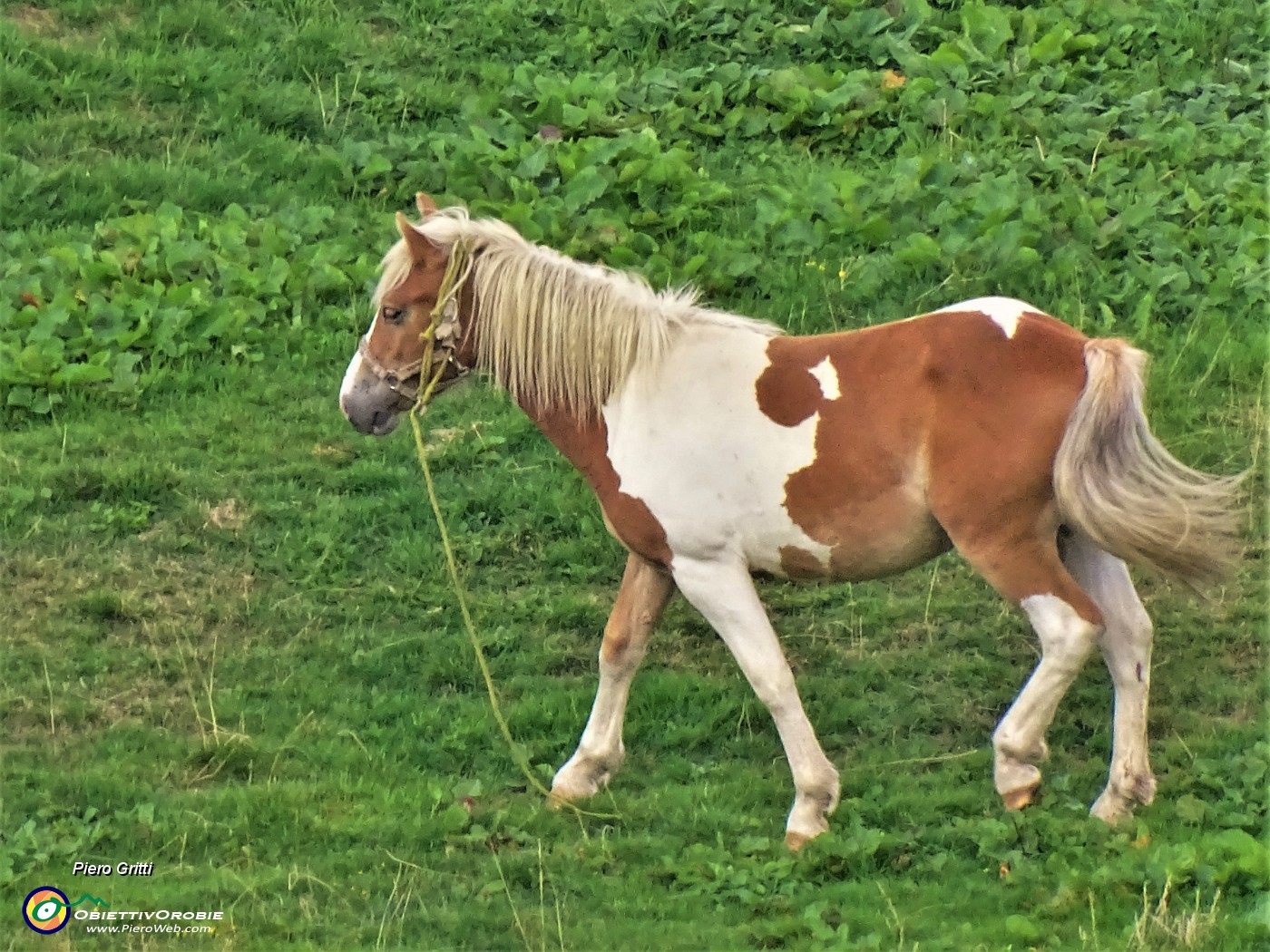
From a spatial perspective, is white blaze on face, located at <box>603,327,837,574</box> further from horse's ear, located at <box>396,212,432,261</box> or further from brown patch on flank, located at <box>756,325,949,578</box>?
horse's ear, located at <box>396,212,432,261</box>

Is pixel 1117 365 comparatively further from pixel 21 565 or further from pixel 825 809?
pixel 21 565

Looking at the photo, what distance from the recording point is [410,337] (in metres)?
5.16

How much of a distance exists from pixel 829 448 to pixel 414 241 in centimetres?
149

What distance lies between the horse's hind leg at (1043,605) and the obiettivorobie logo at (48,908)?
286 centimetres

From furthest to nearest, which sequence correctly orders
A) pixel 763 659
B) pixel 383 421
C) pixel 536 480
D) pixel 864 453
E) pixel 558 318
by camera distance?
pixel 536 480 → pixel 383 421 → pixel 558 318 → pixel 763 659 → pixel 864 453

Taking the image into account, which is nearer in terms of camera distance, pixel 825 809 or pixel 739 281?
pixel 825 809

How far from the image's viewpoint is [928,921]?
4.47 metres

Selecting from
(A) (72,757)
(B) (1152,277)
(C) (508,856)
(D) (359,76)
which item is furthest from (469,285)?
(D) (359,76)

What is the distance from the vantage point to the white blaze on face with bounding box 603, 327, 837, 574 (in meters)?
4.86

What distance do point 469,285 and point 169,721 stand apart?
2.16m

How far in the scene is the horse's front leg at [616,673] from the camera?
209 inches

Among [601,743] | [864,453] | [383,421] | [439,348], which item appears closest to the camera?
[864,453]

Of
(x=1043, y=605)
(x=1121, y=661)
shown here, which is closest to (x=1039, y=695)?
(x=1043, y=605)

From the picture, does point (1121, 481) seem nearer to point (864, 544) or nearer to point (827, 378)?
point (864, 544)
